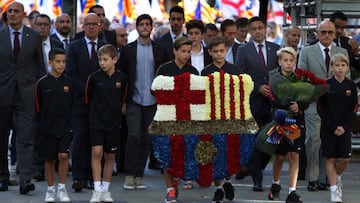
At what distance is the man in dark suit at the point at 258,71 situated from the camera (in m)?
12.6

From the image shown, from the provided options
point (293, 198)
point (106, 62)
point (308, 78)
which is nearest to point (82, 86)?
point (106, 62)

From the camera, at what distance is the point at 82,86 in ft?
40.4

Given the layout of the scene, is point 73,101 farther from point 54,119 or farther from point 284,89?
point 284,89

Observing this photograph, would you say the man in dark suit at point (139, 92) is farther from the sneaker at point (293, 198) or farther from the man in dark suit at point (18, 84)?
the sneaker at point (293, 198)

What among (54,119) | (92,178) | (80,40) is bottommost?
(92,178)

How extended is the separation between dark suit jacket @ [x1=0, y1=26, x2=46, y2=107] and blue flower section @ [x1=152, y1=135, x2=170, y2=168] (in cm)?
208

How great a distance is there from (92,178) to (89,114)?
1.19 metres

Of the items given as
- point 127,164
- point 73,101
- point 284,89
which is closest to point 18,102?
point 73,101

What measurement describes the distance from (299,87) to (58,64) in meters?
2.68

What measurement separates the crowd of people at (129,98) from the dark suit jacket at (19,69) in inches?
0.5

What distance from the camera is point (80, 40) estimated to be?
41.6ft

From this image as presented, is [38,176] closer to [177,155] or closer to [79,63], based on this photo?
[79,63]

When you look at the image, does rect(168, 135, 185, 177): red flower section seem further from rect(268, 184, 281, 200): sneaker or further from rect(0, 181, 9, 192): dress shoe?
rect(0, 181, 9, 192): dress shoe

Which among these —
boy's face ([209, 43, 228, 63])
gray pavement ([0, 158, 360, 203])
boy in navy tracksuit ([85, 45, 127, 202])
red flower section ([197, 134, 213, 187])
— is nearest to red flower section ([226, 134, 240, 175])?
red flower section ([197, 134, 213, 187])
